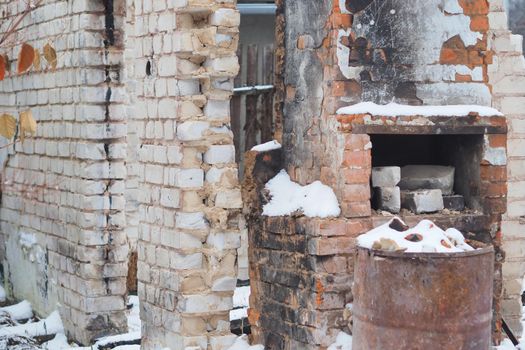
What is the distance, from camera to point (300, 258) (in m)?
6.83

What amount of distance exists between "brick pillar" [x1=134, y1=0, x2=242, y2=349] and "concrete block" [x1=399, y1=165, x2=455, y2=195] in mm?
1136

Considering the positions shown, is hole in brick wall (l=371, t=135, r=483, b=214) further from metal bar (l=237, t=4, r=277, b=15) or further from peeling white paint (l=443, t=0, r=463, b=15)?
metal bar (l=237, t=4, r=277, b=15)

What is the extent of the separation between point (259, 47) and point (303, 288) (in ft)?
16.6

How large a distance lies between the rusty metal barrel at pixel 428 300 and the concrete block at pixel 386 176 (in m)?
0.85

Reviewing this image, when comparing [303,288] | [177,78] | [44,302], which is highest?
[177,78]

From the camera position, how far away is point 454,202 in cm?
702

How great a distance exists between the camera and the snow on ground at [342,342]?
6.61 m

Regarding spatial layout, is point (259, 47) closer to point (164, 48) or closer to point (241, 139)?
point (241, 139)

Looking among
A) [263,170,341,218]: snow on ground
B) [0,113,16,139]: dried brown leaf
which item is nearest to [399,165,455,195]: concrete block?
[263,170,341,218]: snow on ground

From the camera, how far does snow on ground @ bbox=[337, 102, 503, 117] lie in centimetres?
665

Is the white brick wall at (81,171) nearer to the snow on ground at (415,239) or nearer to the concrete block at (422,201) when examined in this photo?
the concrete block at (422,201)

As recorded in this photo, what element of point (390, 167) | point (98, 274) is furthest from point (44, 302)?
point (390, 167)

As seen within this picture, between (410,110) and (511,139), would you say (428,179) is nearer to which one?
(410,110)

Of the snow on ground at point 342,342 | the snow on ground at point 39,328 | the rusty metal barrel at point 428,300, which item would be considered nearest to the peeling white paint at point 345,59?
the rusty metal barrel at point 428,300
